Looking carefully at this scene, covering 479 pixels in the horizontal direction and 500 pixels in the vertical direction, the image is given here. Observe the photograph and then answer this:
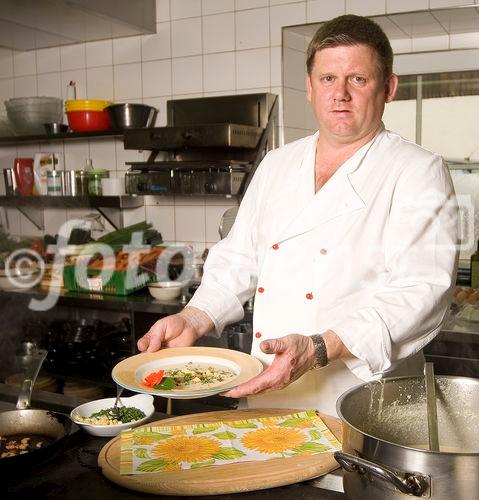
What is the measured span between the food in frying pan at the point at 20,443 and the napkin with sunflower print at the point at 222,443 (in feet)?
0.45

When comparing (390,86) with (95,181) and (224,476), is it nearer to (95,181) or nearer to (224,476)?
(224,476)

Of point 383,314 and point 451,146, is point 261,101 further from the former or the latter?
point 383,314

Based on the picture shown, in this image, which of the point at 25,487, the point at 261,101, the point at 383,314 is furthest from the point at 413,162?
the point at 261,101

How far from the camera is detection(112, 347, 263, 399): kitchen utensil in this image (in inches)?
38.7

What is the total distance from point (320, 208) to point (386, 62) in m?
0.31

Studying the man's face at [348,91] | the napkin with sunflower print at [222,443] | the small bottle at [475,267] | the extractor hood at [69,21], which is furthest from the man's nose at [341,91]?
the extractor hood at [69,21]

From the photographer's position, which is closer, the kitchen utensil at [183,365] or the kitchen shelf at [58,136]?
the kitchen utensil at [183,365]

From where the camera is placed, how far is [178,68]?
8.94 feet

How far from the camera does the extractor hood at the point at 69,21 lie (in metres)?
2.34

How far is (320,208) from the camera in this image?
4.15ft

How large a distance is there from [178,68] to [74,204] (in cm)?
76

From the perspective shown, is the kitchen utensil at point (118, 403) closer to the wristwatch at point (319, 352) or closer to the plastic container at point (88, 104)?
the wristwatch at point (319, 352)

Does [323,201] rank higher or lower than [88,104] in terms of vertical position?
lower

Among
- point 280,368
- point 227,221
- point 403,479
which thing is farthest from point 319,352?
point 227,221
